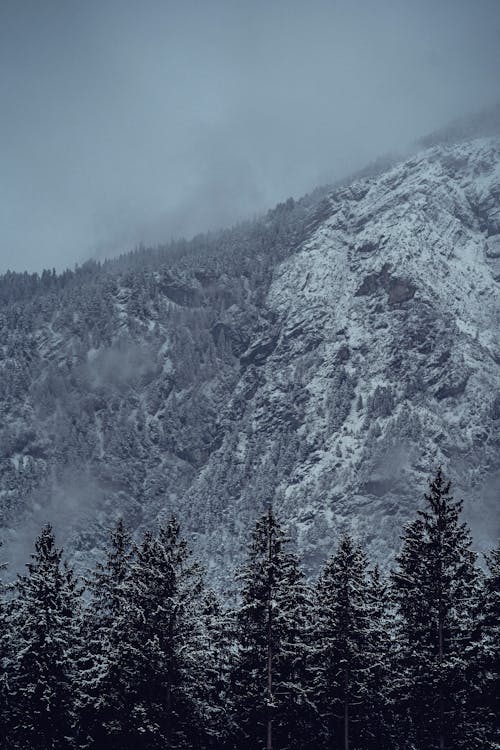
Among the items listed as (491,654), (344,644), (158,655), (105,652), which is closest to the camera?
(491,654)

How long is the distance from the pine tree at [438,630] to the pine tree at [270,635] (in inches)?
198

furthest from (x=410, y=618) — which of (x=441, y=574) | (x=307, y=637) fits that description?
(x=307, y=637)

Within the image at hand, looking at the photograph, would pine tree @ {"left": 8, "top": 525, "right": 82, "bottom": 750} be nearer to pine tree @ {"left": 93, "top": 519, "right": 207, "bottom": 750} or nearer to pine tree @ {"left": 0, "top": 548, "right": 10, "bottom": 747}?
pine tree @ {"left": 0, "top": 548, "right": 10, "bottom": 747}

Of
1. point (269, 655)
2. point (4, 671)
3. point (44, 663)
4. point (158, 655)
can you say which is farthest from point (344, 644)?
point (4, 671)

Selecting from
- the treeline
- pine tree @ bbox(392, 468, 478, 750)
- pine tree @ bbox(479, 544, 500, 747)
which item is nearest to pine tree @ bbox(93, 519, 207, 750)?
the treeline

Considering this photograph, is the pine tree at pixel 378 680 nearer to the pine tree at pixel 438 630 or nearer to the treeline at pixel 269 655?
the treeline at pixel 269 655

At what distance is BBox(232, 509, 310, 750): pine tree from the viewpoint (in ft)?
151

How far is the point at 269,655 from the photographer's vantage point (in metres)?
46.1

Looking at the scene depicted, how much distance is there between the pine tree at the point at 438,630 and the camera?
149ft

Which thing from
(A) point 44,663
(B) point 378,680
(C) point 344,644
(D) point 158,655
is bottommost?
(B) point 378,680

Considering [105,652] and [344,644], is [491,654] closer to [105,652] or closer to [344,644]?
[344,644]

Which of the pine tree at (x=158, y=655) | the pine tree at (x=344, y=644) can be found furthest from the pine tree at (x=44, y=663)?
the pine tree at (x=344, y=644)

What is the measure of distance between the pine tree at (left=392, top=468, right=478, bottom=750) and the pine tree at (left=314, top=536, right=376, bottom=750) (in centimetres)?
187

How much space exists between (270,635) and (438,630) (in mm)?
8107
